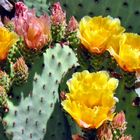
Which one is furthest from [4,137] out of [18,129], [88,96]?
[88,96]

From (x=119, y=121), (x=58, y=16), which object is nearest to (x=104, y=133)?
(x=119, y=121)

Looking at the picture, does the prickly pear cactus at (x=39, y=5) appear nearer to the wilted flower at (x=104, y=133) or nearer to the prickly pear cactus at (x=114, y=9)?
the prickly pear cactus at (x=114, y=9)

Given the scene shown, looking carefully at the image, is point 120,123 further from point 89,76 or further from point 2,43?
point 2,43

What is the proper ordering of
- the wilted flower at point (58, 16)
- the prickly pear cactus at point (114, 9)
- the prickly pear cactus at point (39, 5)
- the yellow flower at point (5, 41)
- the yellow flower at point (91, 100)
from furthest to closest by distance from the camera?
the prickly pear cactus at point (39, 5), the prickly pear cactus at point (114, 9), the wilted flower at point (58, 16), the yellow flower at point (5, 41), the yellow flower at point (91, 100)

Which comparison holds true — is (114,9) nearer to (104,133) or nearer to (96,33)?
(96,33)

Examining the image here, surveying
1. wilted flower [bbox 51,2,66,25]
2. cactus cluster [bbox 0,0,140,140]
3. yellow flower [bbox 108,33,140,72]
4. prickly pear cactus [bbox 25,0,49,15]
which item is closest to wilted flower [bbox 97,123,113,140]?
cactus cluster [bbox 0,0,140,140]

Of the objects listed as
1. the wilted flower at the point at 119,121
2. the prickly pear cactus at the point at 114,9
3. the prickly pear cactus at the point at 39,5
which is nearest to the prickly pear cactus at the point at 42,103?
the wilted flower at the point at 119,121

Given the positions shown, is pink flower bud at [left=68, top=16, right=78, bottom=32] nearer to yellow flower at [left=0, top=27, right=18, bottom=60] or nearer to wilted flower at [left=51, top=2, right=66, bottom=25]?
wilted flower at [left=51, top=2, right=66, bottom=25]
